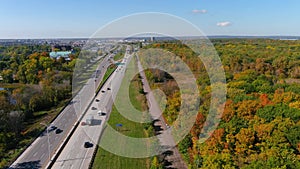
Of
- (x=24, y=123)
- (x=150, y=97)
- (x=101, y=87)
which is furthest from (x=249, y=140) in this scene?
(x=101, y=87)

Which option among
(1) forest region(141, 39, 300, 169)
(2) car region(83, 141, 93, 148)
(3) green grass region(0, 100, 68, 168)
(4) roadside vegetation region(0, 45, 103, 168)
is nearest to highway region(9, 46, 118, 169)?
(3) green grass region(0, 100, 68, 168)

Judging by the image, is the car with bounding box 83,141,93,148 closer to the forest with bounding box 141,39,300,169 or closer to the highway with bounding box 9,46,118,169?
the highway with bounding box 9,46,118,169

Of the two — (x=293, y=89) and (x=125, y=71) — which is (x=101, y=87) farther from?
(x=293, y=89)

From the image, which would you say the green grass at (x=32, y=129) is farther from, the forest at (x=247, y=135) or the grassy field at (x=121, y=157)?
the forest at (x=247, y=135)

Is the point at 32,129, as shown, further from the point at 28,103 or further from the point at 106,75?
the point at 106,75

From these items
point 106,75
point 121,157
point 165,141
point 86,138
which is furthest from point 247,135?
point 106,75

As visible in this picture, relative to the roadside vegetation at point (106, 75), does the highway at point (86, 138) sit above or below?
Result: below

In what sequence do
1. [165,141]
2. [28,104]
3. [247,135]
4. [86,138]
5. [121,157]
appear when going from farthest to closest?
[28,104], [86,138], [165,141], [121,157], [247,135]

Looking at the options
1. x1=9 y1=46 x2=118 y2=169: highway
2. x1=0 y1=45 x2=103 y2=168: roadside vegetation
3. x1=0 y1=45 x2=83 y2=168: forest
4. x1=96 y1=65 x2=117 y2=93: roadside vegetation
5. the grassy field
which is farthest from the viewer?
x1=96 y1=65 x2=117 y2=93: roadside vegetation

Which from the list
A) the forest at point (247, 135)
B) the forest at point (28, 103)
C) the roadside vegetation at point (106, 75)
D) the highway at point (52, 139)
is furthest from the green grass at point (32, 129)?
the forest at point (247, 135)
